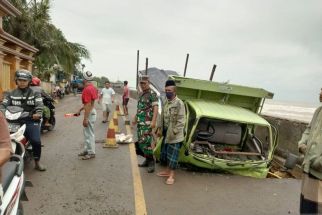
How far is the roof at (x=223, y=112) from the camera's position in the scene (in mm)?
7035

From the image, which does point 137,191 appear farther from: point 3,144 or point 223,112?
point 3,144

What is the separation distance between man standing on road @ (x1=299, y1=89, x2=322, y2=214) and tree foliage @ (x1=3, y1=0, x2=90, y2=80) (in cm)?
2561

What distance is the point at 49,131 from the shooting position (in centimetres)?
1153

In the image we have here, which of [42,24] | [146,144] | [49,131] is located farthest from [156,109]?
[42,24]

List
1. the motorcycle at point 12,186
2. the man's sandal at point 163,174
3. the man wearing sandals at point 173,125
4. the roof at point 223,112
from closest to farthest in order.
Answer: the motorcycle at point 12,186
the man wearing sandals at point 173,125
the man's sandal at point 163,174
the roof at point 223,112

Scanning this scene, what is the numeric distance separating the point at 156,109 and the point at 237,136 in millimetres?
2264

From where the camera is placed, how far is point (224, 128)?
8.02m

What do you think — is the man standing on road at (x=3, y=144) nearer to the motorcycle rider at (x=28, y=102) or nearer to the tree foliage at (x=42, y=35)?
the motorcycle rider at (x=28, y=102)

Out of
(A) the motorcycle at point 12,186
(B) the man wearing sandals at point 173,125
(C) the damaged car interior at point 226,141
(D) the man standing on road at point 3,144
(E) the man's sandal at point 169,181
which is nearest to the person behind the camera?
(D) the man standing on road at point 3,144

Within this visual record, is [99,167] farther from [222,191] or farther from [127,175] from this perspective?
[222,191]

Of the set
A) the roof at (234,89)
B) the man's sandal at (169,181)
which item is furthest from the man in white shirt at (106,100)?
the man's sandal at (169,181)

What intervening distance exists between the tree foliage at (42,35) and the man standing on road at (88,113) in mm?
20681

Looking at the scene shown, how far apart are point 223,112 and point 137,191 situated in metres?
2.66

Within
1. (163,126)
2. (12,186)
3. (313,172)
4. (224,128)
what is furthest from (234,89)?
(12,186)
